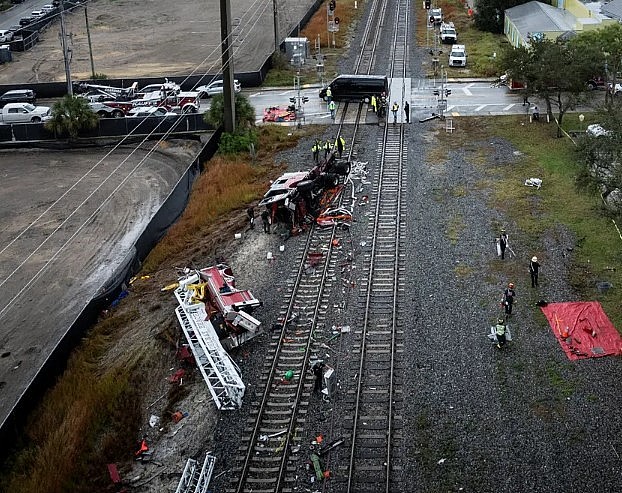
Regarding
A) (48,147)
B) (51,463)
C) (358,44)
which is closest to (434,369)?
(51,463)

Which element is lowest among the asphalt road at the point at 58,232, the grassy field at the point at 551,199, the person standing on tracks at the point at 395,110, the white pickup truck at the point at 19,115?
the asphalt road at the point at 58,232

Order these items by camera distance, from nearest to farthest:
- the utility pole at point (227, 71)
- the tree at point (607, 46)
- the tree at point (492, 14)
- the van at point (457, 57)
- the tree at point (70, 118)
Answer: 1. the utility pole at point (227, 71)
2. the tree at point (607, 46)
3. the tree at point (70, 118)
4. the van at point (457, 57)
5. the tree at point (492, 14)

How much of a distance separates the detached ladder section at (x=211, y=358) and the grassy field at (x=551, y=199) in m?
8.66

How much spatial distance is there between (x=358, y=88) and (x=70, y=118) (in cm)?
1417

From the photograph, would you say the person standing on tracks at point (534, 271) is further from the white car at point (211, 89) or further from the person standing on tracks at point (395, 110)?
the white car at point (211, 89)

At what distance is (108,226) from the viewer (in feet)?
83.9

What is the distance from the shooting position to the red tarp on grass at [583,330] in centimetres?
1661

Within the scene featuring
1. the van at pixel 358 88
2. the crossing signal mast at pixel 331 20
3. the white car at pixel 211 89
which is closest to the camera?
the van at pixel 358 88

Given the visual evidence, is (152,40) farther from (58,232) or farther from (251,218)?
(251,218)

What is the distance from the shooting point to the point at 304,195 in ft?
78.0

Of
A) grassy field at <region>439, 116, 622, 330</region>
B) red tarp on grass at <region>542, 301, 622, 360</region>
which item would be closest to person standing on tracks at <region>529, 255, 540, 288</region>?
grassy field at <region>439, 116, 622, 330</region>

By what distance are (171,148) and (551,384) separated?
75.1ft

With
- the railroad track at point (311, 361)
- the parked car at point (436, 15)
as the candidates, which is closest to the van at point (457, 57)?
the parked car at point (436, 15)

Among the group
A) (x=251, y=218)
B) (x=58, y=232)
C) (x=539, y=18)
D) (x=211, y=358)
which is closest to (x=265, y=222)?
(x=251, y=218)
